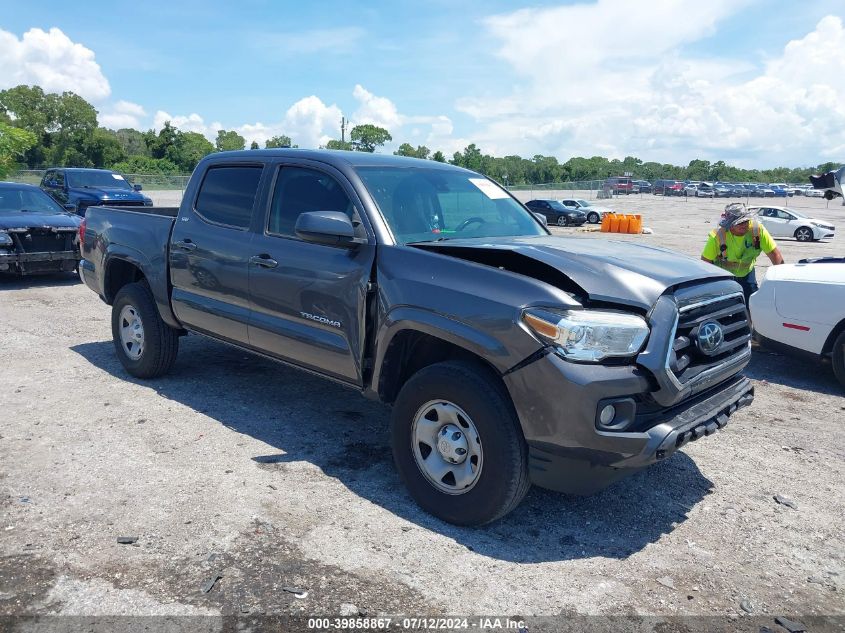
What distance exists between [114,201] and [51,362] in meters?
12.7

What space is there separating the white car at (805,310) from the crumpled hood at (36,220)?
9.71m

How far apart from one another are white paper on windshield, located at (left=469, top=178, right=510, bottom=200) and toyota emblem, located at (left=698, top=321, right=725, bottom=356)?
1.95m

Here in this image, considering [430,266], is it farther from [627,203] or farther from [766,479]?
[627,203]

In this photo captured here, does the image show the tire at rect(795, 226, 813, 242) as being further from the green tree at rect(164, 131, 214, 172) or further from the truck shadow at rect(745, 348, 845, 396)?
the green tree at rect(164, 131, 214, 172)

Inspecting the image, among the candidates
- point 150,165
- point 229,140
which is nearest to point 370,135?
point 229,140

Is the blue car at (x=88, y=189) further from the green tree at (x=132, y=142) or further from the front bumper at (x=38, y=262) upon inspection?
the green tree at (x=132, y=142)

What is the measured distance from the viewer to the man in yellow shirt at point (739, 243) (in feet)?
23.3

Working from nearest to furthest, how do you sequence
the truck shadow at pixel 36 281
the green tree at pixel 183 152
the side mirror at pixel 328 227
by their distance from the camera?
1. the side mirror at pixel 328 227
2. the truck shadow at pixel 36 281
3. the green tree at pixel 183 152

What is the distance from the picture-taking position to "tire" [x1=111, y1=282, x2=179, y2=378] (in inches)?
229

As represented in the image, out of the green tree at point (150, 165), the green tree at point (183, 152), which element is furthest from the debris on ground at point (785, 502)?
the green tree at point (183, 152)

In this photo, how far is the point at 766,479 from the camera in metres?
4.32

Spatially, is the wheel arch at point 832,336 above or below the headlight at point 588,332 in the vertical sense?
below

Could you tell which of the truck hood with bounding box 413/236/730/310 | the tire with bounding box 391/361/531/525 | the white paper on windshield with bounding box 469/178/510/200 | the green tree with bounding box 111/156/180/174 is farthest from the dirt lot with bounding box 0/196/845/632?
the green tree with bounding box 111/156/180/174

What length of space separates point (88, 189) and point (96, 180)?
821 mm
